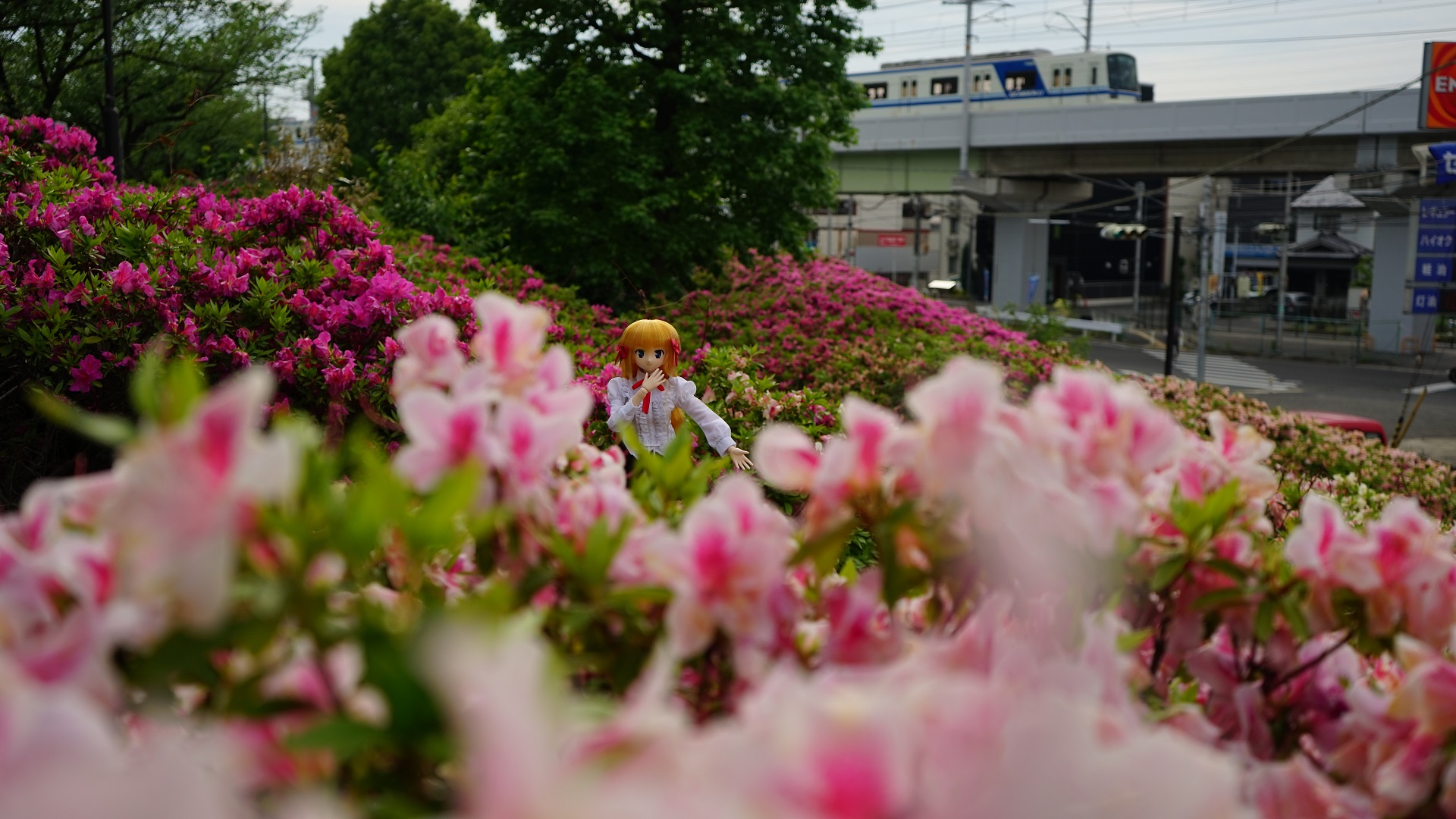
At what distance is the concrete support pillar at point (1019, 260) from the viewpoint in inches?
1575

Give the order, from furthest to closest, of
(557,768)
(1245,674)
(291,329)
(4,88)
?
1. (4,88)
2. (291,329)
3. (1245,674)
4. (557,768)

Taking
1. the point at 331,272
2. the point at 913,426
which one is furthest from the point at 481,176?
the point at 913,426

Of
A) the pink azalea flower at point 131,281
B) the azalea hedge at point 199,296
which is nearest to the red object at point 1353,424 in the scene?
the azalea hedge at point 199,296

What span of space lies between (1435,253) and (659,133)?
20016 millimetres

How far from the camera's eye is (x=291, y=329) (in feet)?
16.1

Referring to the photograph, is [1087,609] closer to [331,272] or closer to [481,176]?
[331,272]

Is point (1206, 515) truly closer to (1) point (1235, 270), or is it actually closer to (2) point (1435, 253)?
(2) point (1435, 253)

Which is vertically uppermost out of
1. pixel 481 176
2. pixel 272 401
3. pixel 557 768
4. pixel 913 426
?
pixel 481 176

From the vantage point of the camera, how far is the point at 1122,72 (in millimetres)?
34781

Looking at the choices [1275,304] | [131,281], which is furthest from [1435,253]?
[131,281]

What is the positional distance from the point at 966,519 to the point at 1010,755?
48cm

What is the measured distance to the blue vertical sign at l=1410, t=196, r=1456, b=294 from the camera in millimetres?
24688

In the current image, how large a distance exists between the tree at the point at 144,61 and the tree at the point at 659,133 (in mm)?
3511

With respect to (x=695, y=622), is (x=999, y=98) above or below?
above
